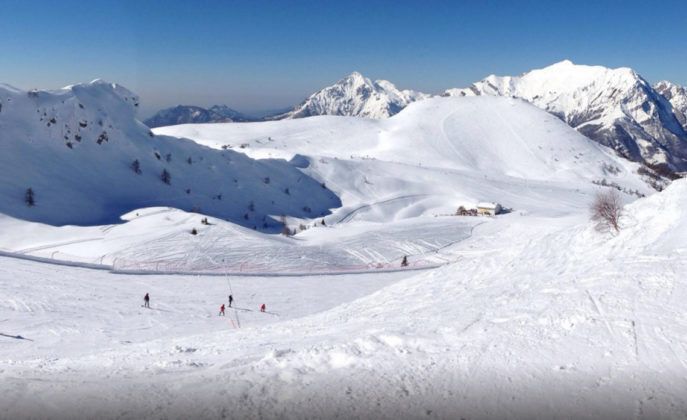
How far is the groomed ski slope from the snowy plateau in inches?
2.3

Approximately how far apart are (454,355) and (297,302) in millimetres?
21497

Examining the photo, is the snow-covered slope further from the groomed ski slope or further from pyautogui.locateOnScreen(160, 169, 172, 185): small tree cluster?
the groomed ski slope

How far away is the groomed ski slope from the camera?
1045cm

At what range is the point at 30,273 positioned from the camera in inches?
1334

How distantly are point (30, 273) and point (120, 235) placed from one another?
1892 centimetres

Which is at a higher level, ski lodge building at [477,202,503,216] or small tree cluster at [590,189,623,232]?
small tree cluster at [590,189,623,232]

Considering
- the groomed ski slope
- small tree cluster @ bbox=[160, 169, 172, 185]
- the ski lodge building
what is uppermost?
the groomed ski slope

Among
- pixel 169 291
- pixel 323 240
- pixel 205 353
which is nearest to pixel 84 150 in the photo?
pixel 323 240

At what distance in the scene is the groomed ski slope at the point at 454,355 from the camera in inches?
412

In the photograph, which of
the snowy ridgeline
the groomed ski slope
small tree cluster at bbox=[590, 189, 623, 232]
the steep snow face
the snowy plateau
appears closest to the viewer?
the groomed ski slope

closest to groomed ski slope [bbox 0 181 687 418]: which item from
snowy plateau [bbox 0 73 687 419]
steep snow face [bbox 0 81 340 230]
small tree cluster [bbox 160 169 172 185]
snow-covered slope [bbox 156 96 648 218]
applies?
snowy plateau [bbox 0 73 687 419]

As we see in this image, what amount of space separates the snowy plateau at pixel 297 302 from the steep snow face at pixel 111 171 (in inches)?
15.3

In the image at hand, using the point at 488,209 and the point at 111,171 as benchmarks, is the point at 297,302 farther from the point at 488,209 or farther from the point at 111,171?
the point at 111,171

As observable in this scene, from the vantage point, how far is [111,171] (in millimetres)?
81688
